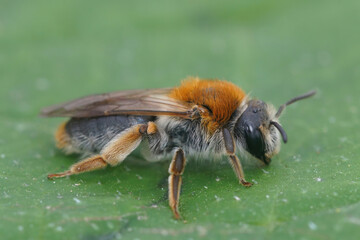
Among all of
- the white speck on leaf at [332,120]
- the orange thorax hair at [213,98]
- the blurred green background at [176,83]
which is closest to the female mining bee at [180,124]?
the orange thorax hair at [213,98]

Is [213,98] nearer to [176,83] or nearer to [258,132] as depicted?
[258,132]

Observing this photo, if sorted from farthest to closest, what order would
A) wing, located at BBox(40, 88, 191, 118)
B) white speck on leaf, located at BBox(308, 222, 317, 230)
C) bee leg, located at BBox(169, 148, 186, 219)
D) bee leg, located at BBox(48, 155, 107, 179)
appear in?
wing, located at BBox(40, 88, 191, 118) < bee leg, located at BBox(48, 155, 107, 179) < bee leg, located at BBox(169, 148, 186, 219) < white speck on leaf, located at BBox(308, 222, 317, 230)

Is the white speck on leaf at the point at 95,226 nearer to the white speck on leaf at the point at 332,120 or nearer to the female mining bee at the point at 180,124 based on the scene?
the female mining bee at the point at 180,124

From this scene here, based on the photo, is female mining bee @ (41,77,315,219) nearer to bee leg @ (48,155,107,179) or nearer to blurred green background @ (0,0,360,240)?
bee leg @ (48,155,107,179)

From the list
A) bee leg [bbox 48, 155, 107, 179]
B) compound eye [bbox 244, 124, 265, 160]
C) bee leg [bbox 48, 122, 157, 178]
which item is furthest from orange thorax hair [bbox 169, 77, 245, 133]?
bee leg [bbox 48, 155, 107, 179]

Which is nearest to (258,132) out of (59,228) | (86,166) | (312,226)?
Result: (312,226)

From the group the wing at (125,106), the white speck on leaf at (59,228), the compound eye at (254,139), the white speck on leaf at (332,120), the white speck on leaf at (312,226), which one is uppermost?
the wing at (125,106)

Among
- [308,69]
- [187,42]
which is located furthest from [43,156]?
[308,69]

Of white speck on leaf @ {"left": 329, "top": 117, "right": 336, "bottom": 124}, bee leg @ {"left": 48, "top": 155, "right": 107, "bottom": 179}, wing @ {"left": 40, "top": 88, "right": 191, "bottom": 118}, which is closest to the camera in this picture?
bee leg @ {"left": 48, "top": 155, "right": 107, "bottom": 179}
